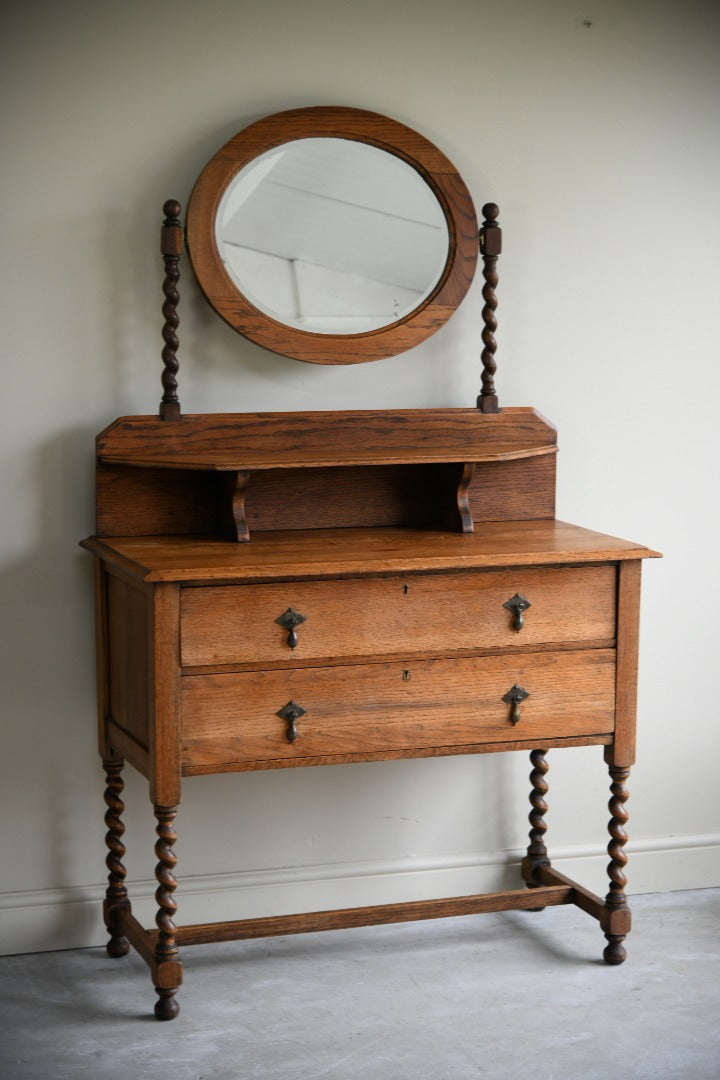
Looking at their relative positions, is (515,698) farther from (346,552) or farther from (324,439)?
(324,439)

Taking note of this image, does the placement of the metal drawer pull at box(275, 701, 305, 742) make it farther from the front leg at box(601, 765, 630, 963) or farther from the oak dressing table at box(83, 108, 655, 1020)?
the front leg at box(601, 765, 630, 963)

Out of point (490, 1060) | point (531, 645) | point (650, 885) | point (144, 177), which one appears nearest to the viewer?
point (490, 1060)

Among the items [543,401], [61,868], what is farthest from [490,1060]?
[543,401]

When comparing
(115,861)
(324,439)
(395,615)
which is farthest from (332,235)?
(115,861)

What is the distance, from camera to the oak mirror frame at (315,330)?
2912mm

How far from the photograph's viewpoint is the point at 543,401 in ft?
10.7

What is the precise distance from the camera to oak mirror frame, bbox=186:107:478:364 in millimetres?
2912

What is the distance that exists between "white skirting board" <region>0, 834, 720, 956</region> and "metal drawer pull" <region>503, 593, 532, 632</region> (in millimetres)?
883

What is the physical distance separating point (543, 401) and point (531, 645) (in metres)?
0.78

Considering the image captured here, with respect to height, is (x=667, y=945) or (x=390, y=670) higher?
(x=390, y=670)

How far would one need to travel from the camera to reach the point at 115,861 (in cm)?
298

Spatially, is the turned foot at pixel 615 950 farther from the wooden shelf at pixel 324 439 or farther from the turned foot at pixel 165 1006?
the wooden shelf at pixel 324 439

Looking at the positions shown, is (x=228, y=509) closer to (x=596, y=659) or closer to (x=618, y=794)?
(x=596, y=659)

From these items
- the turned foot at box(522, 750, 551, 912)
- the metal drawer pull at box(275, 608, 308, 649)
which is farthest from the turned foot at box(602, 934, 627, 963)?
the metal drawer pull at box(275, 608, 308, 649)
